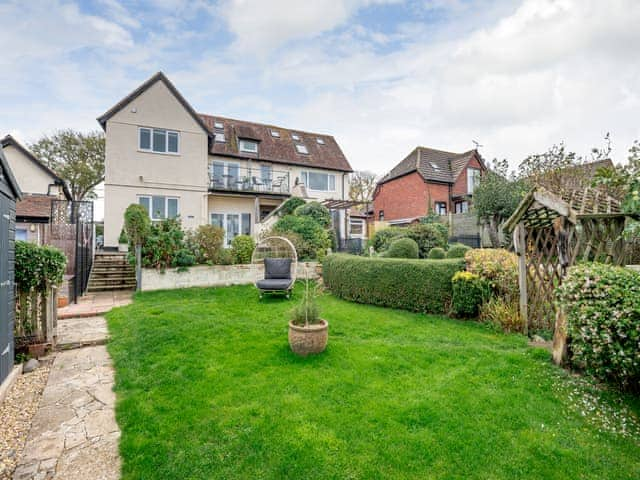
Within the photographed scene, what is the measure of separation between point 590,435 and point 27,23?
1042cm

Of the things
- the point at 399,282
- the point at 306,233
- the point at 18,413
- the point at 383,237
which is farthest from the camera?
the point at 383,237

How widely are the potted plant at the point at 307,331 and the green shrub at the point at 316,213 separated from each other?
964 cm

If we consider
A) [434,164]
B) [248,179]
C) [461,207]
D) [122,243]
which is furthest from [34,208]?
[461,207]

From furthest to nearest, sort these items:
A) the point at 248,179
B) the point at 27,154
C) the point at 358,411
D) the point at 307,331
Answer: the point at 248,179, the point at 27,154, the point at 307,331, the point at 358,411

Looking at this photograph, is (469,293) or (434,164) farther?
(434,164)

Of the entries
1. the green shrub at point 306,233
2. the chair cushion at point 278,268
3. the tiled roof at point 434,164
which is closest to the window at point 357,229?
the green shrub at point 306,233

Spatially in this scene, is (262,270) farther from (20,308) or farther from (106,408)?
(106,408)

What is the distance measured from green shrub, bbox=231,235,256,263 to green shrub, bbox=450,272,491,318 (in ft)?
24.5

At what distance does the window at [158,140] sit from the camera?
15.0 m

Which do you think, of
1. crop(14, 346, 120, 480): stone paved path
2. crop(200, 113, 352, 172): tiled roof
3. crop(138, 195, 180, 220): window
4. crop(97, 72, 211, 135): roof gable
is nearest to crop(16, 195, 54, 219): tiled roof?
crop(138, 195, 180, 220): window

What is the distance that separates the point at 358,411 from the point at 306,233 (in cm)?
997

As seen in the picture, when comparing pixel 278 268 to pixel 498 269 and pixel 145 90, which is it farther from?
pixel 145 90

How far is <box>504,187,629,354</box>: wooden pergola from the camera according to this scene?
184 inches

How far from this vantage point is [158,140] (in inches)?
602
